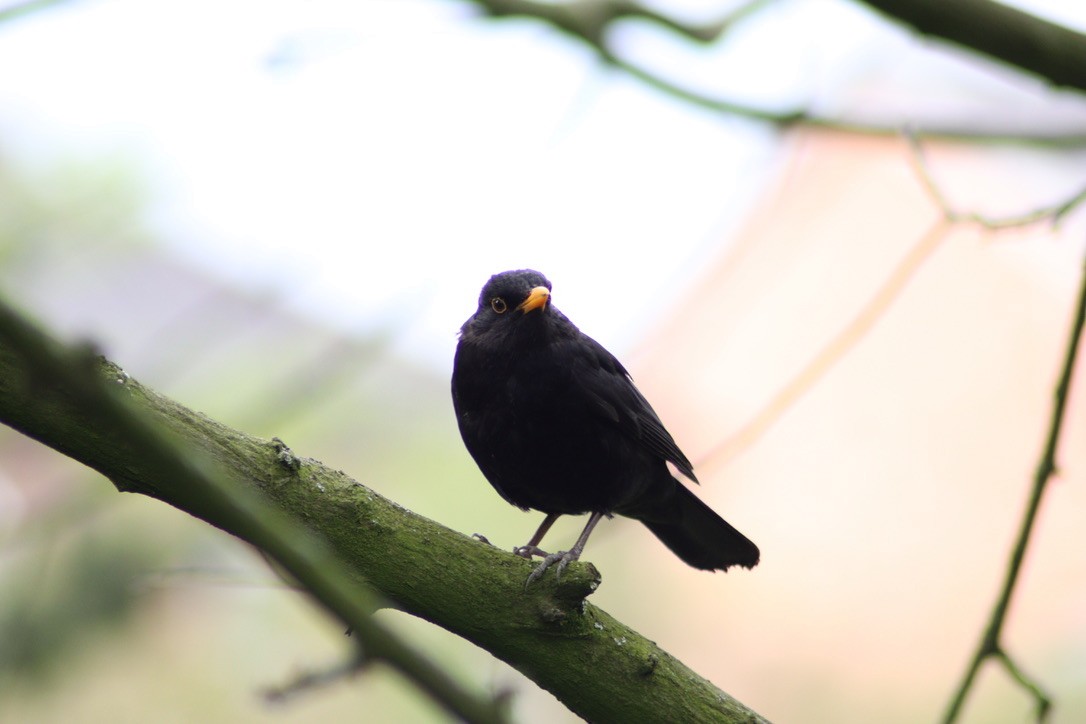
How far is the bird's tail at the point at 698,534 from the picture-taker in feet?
15.9

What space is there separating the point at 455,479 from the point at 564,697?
13.7ft

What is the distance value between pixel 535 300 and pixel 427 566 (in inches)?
69.4

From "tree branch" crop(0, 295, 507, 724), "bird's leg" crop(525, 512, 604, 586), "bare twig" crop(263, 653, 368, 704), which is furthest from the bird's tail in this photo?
"tree branch" crop(0, 295, 507, 724)

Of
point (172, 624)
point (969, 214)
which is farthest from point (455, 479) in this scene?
point (969, 214)

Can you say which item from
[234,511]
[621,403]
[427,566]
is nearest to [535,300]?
[621,403]

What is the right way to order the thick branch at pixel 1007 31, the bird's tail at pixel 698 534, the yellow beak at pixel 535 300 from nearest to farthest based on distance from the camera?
the thick branch at pixel 1007 31
the yellow beak at pixel 535 300
the bird's tail at pixel 698 534

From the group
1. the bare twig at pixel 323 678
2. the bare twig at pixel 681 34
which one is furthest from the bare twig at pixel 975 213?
the bare twig at pixel 323 678

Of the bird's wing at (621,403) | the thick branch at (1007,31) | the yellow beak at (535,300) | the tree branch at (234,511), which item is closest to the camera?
the tree branch at (234,511)

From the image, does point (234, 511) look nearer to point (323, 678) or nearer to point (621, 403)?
point (323, 678)

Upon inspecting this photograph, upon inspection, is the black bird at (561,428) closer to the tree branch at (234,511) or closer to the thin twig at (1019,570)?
the thin twig at (1019,570)

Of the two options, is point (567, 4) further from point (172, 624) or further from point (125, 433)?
point (172, 624)

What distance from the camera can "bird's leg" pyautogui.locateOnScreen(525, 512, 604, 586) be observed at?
319 cm

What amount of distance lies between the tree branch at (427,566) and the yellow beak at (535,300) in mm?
1582

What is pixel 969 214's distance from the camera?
3.67m
